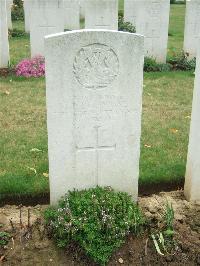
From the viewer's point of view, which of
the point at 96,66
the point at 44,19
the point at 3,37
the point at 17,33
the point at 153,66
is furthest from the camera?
the point at 17,33

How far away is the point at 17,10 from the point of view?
20438 mm

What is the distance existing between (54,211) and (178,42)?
469 inches

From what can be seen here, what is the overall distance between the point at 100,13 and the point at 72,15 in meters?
6.01

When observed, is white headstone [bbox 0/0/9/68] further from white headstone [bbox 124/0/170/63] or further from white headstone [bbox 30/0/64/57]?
white headstone [bbox 124/0/170/63]

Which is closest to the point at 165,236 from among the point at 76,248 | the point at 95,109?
the point at 76,248

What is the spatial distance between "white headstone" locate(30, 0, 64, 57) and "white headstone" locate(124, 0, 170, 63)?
2.09m

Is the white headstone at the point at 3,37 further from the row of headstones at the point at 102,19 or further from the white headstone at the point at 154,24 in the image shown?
the white headstone at the point at 154,24

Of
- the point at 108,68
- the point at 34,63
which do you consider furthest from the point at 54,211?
the point at 34,63

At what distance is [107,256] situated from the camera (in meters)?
3.96

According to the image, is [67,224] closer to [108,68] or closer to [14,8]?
[108,68]

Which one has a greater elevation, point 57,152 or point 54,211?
point 57,152

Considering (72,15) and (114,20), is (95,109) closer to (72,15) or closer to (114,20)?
(114,20)

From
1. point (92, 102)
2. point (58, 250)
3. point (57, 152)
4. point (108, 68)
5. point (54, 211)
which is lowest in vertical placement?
point (58, 250)

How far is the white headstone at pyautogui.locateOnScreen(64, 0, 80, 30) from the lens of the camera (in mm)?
16359
